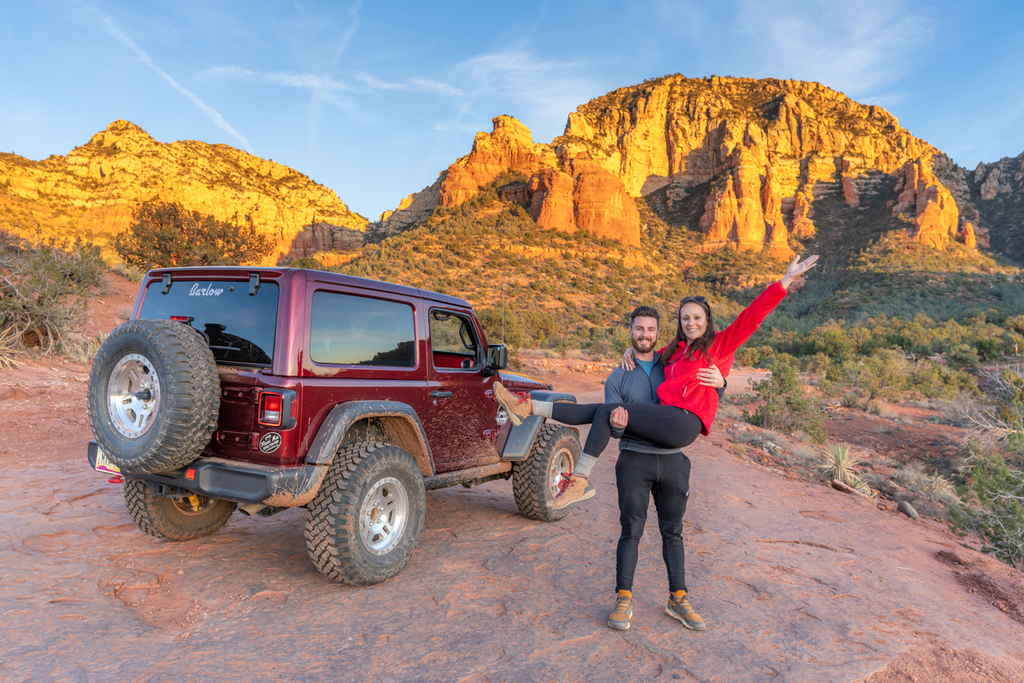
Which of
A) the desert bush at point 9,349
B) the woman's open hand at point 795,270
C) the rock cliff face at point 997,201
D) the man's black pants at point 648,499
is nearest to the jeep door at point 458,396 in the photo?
the man's black pants at point 648,499

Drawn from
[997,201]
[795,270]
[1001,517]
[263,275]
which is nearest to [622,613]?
[795,270]

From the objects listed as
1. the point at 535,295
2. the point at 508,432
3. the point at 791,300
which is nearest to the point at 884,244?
the point at 791,300

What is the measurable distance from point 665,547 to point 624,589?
35 centimetres

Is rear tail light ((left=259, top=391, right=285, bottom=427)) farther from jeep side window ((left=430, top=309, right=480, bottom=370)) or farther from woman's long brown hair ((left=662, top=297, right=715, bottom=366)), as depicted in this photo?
woman's long brown hair ((left=662, top=297, right=715, bottom=366))

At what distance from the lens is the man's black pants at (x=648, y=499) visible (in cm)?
299

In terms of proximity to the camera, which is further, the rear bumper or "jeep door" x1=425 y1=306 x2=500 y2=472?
"jeep door" x1=425 y1=306 x2=500 y2=472

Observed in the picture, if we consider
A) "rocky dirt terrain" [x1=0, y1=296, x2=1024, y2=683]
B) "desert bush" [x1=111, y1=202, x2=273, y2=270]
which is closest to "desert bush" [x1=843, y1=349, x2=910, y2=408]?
"rocky dirt terrain" [x1=0, y1=296, x2=1024, y2=683]

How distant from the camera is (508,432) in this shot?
4922 millimetres

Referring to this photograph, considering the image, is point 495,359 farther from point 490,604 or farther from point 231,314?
point 231,314

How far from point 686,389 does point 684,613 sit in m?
1.36

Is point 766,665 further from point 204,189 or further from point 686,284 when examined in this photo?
point 204,189

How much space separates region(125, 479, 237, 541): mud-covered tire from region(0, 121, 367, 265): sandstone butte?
55342mm

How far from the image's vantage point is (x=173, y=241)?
23.9 meters

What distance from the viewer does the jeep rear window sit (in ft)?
10.6
